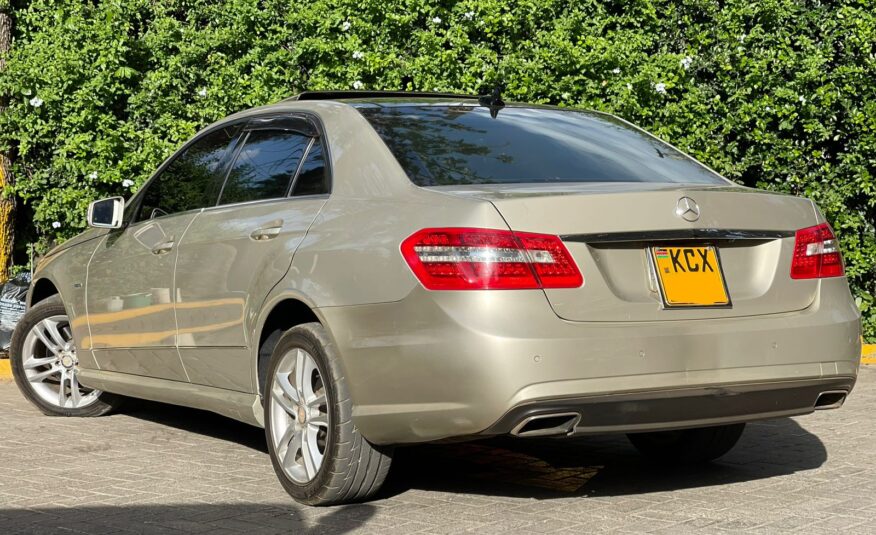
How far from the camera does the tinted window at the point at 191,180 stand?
643 centimetres

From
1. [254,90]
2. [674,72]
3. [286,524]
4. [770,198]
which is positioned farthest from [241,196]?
[674,72]

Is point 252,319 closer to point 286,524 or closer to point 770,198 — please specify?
point 286,524

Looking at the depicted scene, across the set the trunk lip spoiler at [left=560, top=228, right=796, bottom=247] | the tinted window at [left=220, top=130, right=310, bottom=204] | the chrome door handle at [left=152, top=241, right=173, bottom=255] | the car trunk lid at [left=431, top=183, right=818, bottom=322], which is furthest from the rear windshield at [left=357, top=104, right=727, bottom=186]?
the chrome door handle at [left=152, top=241, right=173, bottom=255]

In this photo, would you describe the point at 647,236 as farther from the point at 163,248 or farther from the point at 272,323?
the point at 163,248

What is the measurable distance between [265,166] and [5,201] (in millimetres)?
6405

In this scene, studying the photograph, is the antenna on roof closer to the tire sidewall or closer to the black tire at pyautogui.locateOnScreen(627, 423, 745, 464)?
the tire sidewall

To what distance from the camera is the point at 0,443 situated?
695 centimetres

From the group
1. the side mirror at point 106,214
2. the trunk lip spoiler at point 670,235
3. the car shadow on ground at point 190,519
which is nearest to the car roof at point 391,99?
the side mirror at point 106,214

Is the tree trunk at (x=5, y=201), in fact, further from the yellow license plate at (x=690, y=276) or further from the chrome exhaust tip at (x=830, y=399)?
the chrome exhaust tip at (x=830, y=399)

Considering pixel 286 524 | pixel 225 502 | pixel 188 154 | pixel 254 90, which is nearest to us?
pixel 286 524

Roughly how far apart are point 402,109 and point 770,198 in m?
1.64

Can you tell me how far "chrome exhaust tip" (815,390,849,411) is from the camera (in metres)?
5.15

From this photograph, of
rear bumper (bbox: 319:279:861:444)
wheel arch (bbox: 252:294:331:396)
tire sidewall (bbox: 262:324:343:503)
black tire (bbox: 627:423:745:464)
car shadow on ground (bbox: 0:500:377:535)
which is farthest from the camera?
black tire (bbox: 627:423:745:464)

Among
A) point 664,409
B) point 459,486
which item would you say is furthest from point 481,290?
point 459,486
